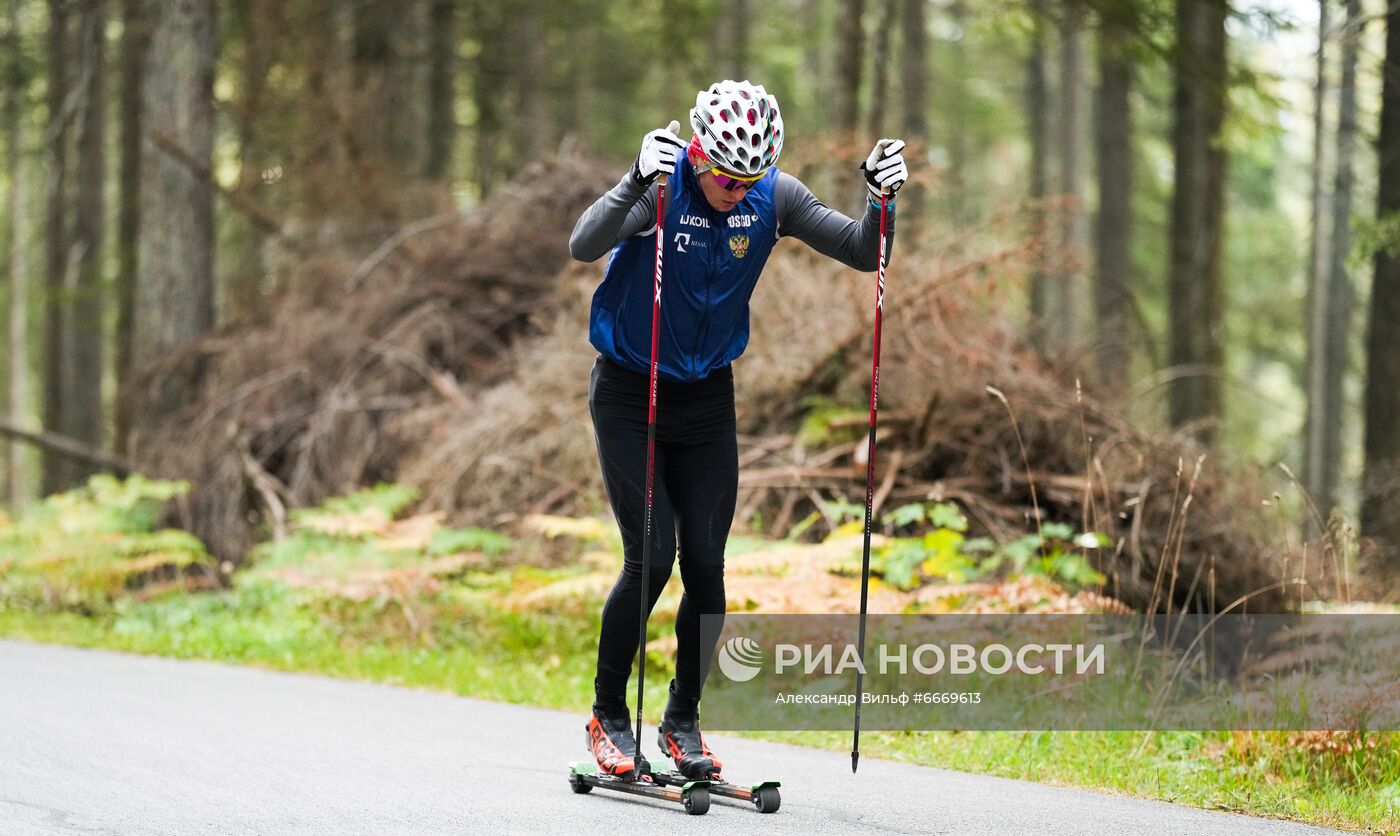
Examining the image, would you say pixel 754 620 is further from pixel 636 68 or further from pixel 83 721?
pixel 636 68

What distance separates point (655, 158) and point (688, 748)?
2251mm

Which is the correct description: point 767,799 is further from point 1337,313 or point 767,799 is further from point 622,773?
point 1337,313

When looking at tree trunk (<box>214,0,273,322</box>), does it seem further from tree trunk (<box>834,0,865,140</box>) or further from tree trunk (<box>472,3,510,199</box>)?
tree trunk (<box>834,0,865,140</box>)

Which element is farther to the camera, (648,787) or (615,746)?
(615,746)

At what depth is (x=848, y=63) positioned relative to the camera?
53.0ft

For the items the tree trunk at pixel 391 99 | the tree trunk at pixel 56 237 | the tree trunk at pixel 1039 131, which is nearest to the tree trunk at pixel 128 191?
the tree trunk at pixel 56 237

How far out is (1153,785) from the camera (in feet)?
19.7

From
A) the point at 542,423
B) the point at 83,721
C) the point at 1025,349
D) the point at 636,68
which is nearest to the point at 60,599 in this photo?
the point at 542,423

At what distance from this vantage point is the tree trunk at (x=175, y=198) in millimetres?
16156

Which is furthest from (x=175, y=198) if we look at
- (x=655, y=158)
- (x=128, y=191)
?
(x=655, y=158)

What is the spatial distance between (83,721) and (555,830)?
3285 mm

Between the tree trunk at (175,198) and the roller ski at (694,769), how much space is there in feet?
39.8

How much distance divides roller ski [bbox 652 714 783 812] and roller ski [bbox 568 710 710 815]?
0.17ft

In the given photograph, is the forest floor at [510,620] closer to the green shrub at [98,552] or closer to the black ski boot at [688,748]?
the green shrub at [98,552]
